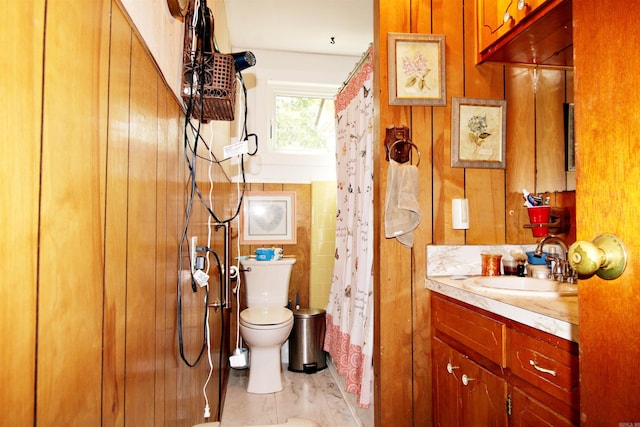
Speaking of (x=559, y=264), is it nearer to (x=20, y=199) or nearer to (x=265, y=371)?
(x=20, y=199)

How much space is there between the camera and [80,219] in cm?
48

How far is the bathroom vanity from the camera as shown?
90 cm

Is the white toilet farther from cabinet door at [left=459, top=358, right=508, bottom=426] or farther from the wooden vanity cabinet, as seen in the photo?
cabinet door at [left=459, top=358, right=508, bottom=426]

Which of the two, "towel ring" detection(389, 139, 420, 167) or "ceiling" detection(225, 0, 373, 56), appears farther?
"ceiling" detection(225, 0, 373, 56)

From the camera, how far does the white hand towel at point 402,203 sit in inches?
60.4

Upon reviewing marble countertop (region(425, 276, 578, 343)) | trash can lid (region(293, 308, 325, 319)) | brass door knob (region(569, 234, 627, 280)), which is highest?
brass door knob (region(569, 234, 627, 280))

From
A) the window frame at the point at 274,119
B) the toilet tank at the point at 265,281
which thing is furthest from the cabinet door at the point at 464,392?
the window frame at the point at 274,119

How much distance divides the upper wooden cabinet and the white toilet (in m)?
1.96

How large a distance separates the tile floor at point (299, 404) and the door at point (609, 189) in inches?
64.0

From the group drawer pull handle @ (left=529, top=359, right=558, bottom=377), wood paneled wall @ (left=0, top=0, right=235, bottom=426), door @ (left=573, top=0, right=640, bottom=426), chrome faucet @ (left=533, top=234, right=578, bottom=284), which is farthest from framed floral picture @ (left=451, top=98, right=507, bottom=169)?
wood paneled wall @ (left=0, top=0, right=235, bottom=426)

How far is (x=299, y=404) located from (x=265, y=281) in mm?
917

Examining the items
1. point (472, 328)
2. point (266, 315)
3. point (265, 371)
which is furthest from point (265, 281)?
point (472, 328)

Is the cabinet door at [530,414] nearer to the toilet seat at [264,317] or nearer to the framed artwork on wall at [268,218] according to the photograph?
the toilet seat at [264,317]

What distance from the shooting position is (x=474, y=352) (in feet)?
4.16
